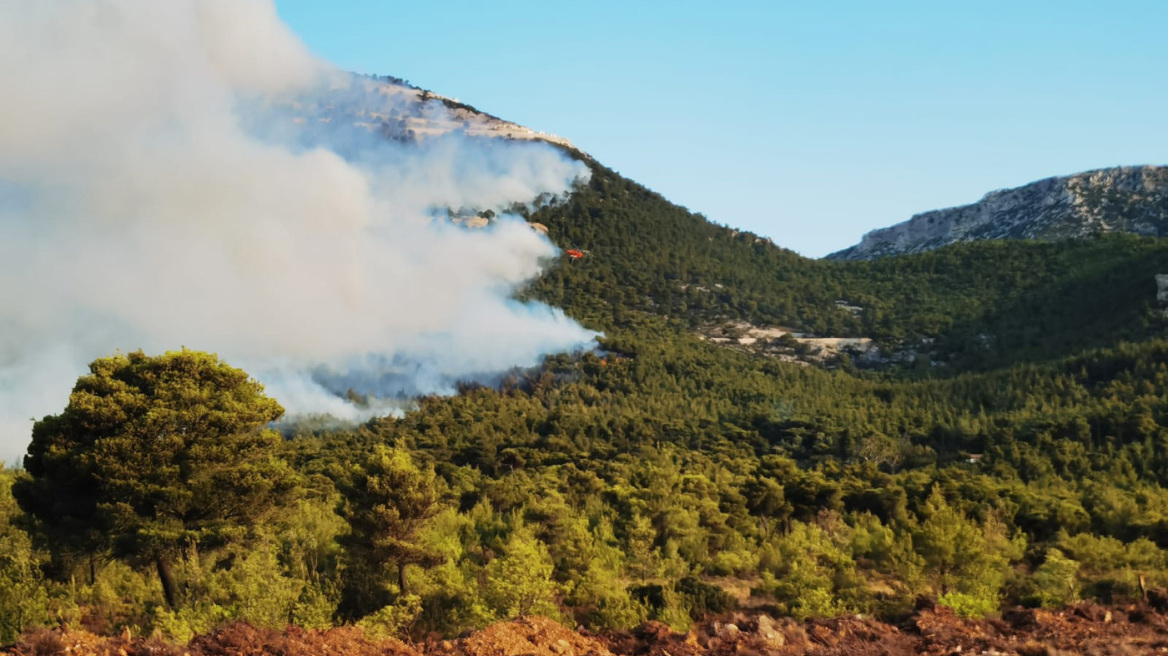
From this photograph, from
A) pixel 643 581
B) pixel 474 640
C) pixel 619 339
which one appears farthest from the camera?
pixel 619 339

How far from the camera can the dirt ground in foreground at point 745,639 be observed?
21.2 m

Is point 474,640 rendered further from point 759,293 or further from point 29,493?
point 759,293

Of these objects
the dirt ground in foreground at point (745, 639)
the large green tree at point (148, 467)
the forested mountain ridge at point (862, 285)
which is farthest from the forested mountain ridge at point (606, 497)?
the forested mountain ridge at point (862, 285)

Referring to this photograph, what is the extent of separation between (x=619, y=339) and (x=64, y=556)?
101 meters

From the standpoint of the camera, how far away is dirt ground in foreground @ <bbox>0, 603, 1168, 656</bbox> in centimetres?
2120

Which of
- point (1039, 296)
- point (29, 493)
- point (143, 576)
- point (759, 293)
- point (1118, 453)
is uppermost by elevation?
point (759, 293)

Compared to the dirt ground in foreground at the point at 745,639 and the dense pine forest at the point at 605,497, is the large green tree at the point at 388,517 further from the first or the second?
the dirt ground in foreground at the point at 745,639

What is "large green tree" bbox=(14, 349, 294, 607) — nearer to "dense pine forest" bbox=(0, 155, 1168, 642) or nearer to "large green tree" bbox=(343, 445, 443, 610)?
"dense pine forest" bbox=(0, 155, 1168, 642)

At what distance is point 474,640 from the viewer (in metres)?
23.9

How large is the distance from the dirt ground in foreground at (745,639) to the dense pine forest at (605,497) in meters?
2.19

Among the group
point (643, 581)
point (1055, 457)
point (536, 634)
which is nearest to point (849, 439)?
point (1055, 457)

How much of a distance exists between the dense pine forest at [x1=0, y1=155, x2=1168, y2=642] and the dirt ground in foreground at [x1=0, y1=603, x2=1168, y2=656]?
2.19 meters

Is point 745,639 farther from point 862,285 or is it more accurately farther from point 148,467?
point 862,285

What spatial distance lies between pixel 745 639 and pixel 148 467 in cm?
2092
